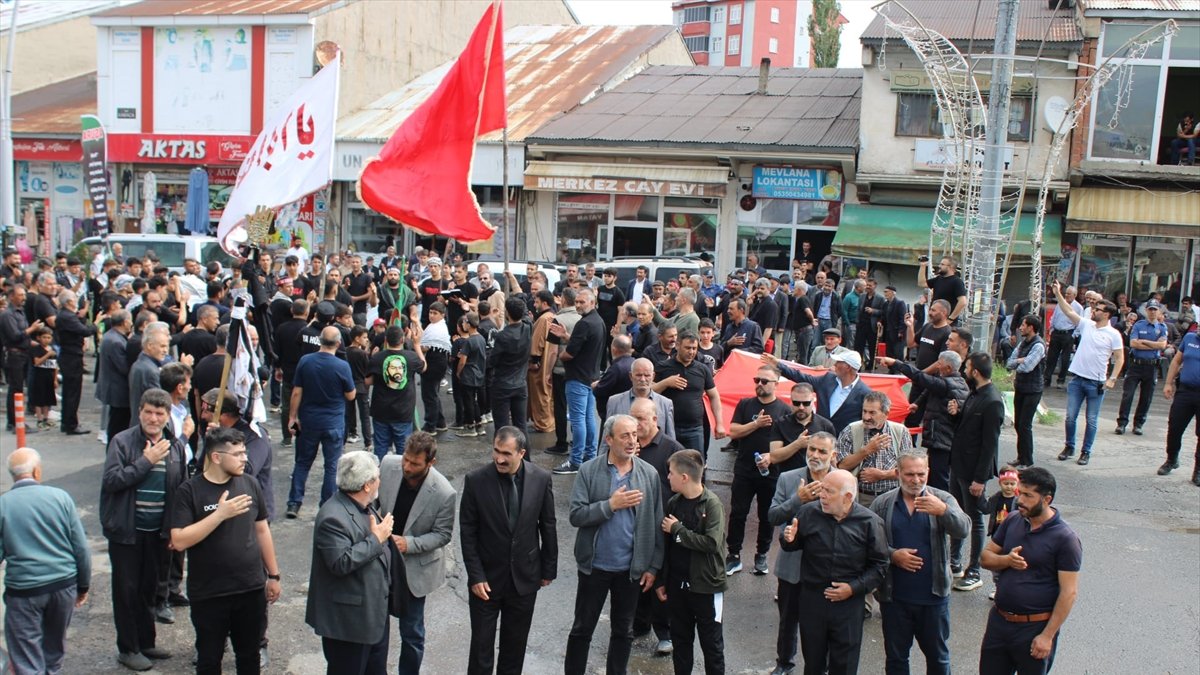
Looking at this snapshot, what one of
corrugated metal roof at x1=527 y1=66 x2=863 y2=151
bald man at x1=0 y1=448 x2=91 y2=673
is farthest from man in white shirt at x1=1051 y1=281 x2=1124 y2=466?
corrugated metal roof at x1=527 y1=66 x2=863 y2=151

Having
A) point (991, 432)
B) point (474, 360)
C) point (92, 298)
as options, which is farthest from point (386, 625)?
point (92, 298)

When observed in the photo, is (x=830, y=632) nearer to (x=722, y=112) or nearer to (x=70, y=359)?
(x=70, y=359)

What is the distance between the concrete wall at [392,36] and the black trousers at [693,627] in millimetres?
24649

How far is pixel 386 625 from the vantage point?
19.0 ft

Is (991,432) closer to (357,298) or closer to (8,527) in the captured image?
(8,527)

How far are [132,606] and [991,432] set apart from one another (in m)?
6.14

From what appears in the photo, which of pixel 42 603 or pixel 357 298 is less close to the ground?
pixel 357 298

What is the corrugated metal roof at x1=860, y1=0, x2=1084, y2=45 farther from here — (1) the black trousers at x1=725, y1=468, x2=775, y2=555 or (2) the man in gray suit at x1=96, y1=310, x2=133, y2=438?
(2) the man in gray suit at x1=96, y1=310, x2=133, y2=438

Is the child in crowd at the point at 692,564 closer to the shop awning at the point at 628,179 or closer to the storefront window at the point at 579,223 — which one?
the shop awning at the point at 628,179

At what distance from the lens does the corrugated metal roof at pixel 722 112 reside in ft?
79.1

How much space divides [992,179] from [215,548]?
973 cm

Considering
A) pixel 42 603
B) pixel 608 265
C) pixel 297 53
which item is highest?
pixel 297 53

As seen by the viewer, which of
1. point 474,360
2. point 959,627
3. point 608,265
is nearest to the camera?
point 959,627

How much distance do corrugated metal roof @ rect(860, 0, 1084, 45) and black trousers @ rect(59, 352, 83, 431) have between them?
1582 centimetres
